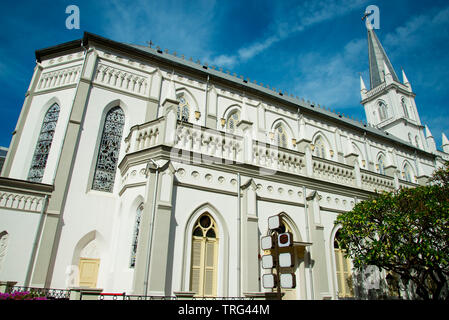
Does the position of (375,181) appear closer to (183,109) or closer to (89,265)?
(183,109)

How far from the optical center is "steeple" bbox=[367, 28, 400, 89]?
151 feet

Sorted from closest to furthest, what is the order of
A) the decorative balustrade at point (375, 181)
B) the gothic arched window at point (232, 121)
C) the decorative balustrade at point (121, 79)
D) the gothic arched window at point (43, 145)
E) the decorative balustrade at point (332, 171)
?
the gothic arched window at point (43, 145), the decorative balustrade at point (332, 171), the decorative balustrade at point (121, 79), the decorative balustrade at point (375, 181), the gothic arched window at point (232, 121)

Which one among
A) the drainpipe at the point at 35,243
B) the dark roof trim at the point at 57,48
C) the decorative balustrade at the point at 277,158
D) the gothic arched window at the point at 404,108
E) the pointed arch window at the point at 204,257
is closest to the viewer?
the pointed arch window at the point at 204,257

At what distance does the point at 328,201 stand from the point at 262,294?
6.93 m

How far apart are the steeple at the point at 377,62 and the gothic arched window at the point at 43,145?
150 ft

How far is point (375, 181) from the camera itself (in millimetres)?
18516

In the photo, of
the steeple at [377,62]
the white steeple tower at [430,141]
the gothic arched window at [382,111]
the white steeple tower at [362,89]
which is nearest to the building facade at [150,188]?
the white steeple tower at [430,141]

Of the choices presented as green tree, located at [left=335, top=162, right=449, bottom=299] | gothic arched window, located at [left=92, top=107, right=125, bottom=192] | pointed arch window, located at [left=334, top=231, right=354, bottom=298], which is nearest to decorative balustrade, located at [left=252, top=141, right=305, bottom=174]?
green tree, located at [left=335, top=162, right=449, bottom=299]

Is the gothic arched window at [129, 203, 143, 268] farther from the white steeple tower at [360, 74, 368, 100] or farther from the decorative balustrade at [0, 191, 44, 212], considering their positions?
the white steeple tower at [360, 74, 368, 100]

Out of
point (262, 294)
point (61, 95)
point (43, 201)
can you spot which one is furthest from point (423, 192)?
point (61, 95)

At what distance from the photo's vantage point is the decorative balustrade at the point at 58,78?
16594 mm

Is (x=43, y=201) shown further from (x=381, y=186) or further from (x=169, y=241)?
(x=381, y=186)

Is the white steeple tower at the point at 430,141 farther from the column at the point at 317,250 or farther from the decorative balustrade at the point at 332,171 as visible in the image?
the column at the point at 317,250

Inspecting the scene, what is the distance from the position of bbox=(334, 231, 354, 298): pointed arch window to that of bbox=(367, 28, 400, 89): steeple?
129 feet
